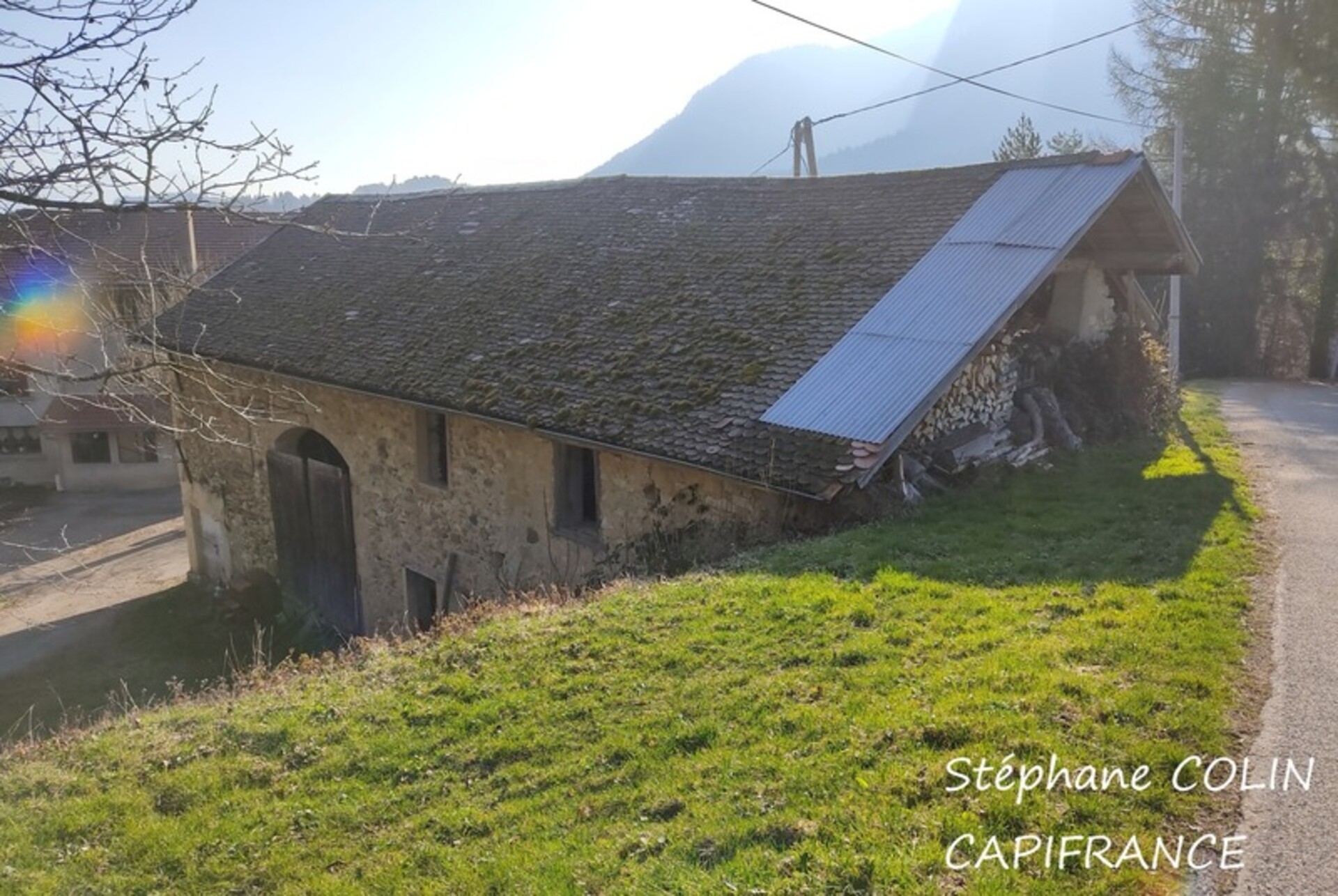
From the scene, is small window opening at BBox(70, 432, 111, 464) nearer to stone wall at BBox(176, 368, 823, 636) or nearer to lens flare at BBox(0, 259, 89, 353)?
stone wall at BBox(176, 368, 823, 636)

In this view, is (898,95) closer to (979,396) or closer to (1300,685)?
(979,396)

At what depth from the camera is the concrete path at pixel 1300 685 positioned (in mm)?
3697

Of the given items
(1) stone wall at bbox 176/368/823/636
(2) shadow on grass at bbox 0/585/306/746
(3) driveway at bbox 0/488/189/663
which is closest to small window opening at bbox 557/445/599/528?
(1) stone wall at bbox 176/368/823/636

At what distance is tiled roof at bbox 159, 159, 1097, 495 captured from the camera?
9891 millimetres

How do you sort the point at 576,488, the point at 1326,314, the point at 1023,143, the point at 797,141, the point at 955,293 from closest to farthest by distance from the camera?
the point at 955,293 → the point at 576,488 → the point at 797,141 → the point at 1023,143 → the point at 1326,314

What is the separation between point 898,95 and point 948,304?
14082 centimetres

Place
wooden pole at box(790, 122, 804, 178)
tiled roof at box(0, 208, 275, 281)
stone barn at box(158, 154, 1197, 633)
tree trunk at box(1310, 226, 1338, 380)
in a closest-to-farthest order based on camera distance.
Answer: tiled roof at box(0, 208, 275, 281) → stone barn at box(158, 154, 1197, 633) → wooden pole at box(790, 122, 804, 178) → tree trunk at box(1310, 226, 1338, 380)

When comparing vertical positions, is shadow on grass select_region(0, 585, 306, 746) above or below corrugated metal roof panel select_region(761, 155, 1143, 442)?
below

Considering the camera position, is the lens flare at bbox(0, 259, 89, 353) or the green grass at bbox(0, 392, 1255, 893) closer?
the green grass at bbox(0, 392, 1255, 893)

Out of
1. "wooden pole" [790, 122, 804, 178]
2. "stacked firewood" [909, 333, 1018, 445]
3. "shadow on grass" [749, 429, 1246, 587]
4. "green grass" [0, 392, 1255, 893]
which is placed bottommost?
"green grass" [0, 392, 1255, 893]

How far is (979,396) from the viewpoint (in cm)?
1039

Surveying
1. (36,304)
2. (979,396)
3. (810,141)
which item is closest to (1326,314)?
(810,141)

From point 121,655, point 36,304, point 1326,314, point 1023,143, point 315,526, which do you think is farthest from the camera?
point 1326,314

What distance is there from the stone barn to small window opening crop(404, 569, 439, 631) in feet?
0.10
